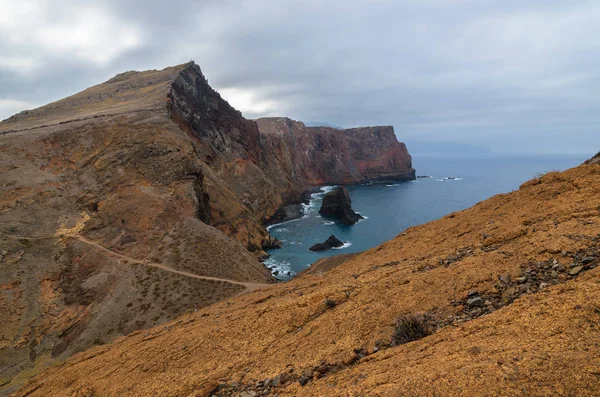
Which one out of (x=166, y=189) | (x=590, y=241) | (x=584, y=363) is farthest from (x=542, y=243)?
(x=166, y=189)

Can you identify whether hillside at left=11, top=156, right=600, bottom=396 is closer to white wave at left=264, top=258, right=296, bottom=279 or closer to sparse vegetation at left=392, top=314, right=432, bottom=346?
sparse vegetation at left=392, top=314, right=432, bottom=346

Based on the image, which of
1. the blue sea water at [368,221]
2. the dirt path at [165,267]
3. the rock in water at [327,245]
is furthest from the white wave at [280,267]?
the dirt path at [165,267]

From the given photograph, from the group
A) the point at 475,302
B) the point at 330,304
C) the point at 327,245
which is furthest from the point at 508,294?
the point at 327,245

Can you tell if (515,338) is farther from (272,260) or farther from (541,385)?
(272,260)

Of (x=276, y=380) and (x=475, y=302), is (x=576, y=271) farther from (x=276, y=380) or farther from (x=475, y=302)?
(x=276, y=380)

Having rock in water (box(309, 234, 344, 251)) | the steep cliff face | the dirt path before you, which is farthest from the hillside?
the steep cliff face

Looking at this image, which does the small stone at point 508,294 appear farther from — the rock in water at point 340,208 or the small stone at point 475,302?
the rock in water at point 340,208
